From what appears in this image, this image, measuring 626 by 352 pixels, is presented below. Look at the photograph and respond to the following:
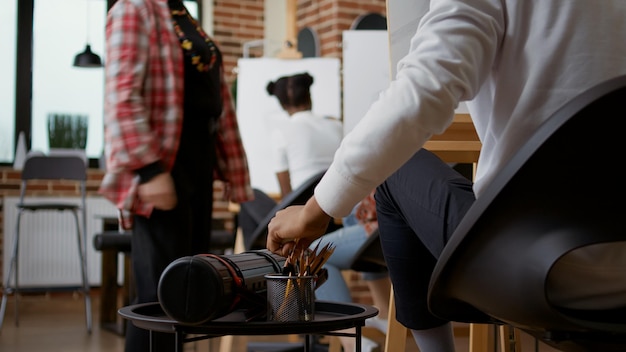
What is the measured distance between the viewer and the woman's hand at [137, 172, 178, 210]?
1.99 m

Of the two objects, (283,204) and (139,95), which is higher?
(139,95)

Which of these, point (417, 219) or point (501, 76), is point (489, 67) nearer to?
point (501, 76)

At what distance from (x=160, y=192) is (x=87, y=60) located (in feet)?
14.6

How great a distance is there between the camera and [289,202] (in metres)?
2.83

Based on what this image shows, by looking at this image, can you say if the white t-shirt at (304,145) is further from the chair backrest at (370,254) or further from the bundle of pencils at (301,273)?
the bundle of pencils at (301,273)

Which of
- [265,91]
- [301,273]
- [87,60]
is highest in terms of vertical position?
[87,60]

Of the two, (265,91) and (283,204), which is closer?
(283,204)

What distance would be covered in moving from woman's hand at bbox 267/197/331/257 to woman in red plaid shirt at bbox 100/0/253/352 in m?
0.85

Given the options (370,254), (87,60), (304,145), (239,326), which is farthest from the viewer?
(87,60)

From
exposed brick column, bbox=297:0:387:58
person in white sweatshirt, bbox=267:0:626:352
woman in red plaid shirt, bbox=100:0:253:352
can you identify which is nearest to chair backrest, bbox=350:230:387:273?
woman in red plaid shirt, bbox=100:0:253:352

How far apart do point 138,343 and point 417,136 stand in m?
1.29

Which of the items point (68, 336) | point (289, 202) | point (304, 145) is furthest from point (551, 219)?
point (68, 336)

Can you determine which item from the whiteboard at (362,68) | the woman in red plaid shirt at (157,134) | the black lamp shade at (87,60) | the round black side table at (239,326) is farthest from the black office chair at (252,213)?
the black lamp shade at (87,60)

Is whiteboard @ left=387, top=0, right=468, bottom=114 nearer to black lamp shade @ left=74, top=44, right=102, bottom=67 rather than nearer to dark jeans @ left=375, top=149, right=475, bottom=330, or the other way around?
dark jeans @ left=375, top=149, right=475, bottom=330
